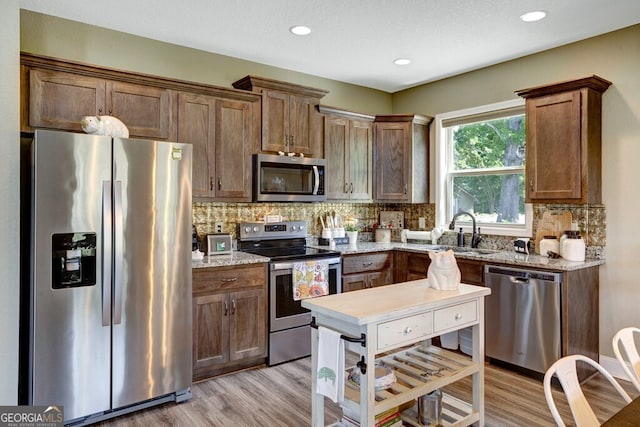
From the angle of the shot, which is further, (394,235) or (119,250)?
(394,235)

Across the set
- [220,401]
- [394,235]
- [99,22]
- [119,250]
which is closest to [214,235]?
[119,250]

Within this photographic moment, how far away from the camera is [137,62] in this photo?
346 centimetres

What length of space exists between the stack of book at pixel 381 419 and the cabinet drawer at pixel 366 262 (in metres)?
1.84

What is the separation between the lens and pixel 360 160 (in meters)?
4.58

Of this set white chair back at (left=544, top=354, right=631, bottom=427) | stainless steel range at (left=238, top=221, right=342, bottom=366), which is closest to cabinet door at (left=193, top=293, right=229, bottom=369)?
stainless steel range at (left=238, top=221, right=342, bottom=366)

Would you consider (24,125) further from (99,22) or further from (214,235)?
(214,235)

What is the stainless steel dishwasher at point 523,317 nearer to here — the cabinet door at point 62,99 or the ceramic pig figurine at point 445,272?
the ceramic pig figurine at point 445,272

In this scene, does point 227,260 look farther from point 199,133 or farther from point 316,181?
point 316,181

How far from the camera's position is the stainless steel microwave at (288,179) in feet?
12.3

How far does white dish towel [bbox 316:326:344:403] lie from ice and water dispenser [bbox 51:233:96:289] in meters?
1.47

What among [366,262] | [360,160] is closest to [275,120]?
[360,160]

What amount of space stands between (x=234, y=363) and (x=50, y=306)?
56.6 inches

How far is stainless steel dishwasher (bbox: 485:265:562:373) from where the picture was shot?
3.12m

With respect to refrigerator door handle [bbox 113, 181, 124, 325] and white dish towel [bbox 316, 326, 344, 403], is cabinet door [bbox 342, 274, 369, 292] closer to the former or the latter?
white dish towel [bbox 316, 326, 344, 403]
